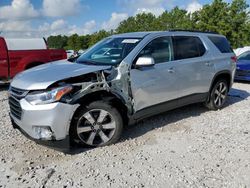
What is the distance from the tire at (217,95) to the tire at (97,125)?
2679mm

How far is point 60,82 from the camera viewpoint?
144 inches

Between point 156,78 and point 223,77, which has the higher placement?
point 156,78

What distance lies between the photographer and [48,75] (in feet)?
12.5

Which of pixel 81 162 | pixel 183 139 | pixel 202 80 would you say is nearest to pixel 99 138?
pixel 81 162

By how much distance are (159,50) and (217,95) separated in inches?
86.2

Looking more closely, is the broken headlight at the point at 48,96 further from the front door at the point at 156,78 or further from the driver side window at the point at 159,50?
the driver side window at the point at 159,50

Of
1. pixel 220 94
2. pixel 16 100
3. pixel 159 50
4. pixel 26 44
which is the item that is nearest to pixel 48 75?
pixel 16 100

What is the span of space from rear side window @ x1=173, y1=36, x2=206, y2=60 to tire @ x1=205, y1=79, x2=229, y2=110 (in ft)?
3.06

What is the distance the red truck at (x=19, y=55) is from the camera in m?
8.84

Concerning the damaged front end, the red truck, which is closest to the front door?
the damaged front end

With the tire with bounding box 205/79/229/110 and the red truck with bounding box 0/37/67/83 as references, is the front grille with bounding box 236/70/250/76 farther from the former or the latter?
the red truck with bounding box 0/37/67/83

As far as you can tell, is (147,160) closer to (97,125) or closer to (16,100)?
(97,125)

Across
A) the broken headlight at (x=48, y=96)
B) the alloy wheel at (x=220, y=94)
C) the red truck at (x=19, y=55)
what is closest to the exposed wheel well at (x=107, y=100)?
the broken headlight at (x=48, y=96)

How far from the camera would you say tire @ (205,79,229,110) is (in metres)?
5.97
